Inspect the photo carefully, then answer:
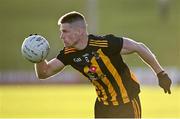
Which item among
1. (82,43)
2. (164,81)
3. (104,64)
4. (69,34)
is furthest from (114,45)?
(164,81)

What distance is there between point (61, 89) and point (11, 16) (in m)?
19.1

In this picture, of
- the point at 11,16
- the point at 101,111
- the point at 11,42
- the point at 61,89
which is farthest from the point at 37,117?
the point at 11,16

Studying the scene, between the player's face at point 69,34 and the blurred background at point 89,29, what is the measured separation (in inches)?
522

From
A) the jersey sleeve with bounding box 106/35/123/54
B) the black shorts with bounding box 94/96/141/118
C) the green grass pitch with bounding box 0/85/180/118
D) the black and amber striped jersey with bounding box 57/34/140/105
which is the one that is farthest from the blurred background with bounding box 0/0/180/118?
the jersey sleeve with bounding box 106/35/123/54

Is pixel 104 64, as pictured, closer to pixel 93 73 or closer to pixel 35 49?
pixel 93 73

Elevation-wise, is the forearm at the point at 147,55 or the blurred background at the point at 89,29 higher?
the forearm at the point at 147,55

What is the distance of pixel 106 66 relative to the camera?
7.72m

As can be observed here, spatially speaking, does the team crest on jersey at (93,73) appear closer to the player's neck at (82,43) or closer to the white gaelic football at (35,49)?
the player's neck at (82,43)

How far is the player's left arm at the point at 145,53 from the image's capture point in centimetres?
773

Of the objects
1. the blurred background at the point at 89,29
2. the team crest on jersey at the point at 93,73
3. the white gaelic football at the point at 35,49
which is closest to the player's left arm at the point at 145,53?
the team crest on jersey at the point at 93,73

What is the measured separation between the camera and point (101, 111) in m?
7.92

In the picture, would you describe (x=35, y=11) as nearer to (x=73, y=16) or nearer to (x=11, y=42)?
(x=11, y=42)

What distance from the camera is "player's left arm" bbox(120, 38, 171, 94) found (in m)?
7.73

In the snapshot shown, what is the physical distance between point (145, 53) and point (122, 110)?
2.28 feet
